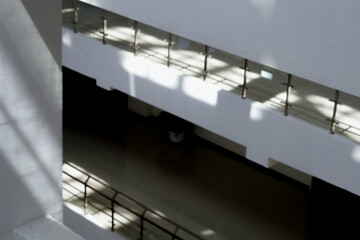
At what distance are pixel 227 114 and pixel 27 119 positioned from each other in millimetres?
3177

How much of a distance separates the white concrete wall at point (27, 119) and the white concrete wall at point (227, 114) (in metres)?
2.63

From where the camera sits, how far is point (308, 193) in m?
5.79

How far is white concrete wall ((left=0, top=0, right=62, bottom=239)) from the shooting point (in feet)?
2.54

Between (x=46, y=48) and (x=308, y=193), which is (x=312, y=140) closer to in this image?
(x=308, y=193)

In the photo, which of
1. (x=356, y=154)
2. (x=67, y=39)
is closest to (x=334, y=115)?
(x=356, y=154)

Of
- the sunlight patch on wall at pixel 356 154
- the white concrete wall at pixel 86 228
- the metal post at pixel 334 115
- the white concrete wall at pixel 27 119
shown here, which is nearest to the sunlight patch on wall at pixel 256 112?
the metal post at pixel 334 115

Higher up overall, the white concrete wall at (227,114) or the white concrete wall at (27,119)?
the white concrete wall at (227,114)

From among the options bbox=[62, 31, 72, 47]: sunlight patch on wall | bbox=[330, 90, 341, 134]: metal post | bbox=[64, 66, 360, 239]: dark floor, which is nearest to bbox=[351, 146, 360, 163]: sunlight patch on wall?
bbox=[330, 90, 341, 134]: metal post

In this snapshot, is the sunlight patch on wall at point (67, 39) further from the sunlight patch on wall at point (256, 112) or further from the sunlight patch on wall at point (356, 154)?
the sunlight patch on wall at point (356, 154)

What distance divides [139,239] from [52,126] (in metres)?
3.78

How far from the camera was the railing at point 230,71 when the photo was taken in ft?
11.9

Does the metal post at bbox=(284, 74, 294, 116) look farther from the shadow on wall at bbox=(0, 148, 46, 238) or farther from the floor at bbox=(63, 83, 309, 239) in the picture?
the shadow on wall at bbox=(0, 148, 46, 238)

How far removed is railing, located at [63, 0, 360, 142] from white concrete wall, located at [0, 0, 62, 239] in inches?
103

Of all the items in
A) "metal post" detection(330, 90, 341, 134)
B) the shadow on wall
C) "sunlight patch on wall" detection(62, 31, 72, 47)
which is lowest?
the shadow on wall
